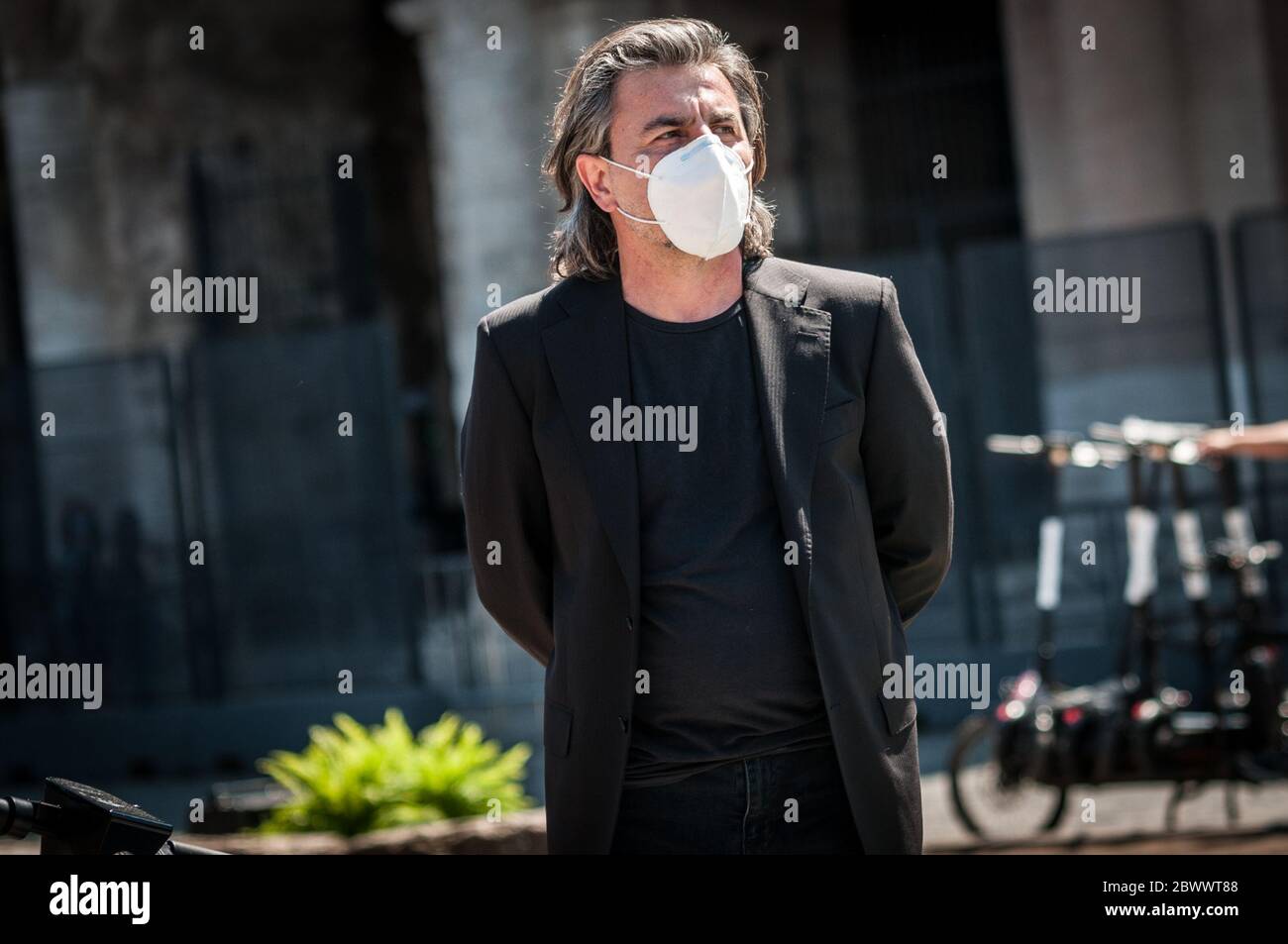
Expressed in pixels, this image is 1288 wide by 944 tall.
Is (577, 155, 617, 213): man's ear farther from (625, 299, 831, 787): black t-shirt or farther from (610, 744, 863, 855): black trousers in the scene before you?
(610, 744, 863, 855): black trousers

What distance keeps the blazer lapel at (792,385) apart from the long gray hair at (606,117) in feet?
0.84

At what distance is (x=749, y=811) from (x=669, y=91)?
1297 mm

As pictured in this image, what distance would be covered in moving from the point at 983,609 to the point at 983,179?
504 cm

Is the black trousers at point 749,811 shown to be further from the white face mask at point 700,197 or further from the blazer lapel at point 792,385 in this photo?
the white face mask at point 700,197

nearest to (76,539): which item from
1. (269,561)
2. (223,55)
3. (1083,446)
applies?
(269,561)

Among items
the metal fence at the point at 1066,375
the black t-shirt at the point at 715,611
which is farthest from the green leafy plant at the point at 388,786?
the metal fence at the point at 1066,375

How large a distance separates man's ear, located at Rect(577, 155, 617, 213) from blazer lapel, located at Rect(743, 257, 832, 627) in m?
0.31

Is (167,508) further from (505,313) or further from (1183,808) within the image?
(505,313)

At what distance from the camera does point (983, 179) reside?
14.0 m

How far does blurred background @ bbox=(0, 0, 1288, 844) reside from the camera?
1019cm

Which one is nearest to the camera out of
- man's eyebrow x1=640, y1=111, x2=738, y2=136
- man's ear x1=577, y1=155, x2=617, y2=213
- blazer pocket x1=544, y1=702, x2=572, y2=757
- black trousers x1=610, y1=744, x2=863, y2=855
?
black trousers x1=610, y1=744, x2=863, y2=855

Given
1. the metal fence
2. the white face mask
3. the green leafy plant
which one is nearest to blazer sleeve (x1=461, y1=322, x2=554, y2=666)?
the white face mask

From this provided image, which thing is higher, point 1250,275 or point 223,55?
point 223,55

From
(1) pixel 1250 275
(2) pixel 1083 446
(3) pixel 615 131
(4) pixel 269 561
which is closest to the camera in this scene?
(3) pixel 615 131
